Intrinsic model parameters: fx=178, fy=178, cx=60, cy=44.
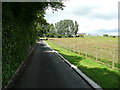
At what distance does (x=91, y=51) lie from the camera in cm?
1880

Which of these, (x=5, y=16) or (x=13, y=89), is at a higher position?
(x=5, y=16)

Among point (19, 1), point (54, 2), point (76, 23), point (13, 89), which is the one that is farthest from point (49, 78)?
point (76, 23)

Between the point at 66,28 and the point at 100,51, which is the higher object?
the point at 66,28

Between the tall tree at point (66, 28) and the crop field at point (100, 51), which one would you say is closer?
the crop field at point (100, 51)

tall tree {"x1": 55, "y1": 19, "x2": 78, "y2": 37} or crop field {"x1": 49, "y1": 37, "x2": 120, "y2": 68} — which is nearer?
crop field {"x1": 49, "y1": 37, "x2": 120, "y2": 68}

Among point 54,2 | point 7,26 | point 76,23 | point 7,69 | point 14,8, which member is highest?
point 76,23

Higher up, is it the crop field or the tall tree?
the tall tree

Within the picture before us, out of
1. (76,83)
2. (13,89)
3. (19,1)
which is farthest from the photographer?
(19,1)

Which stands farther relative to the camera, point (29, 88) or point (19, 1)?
point (19, 1)

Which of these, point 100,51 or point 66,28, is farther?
point 66,28

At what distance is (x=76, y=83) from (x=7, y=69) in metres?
3.28

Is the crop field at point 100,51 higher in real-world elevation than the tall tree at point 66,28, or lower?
lower

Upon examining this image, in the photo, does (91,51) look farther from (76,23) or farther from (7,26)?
(76,23)

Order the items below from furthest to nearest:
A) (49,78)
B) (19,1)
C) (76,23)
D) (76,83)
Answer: (76,23) → (19,1) → (49,78) → (76,83)
